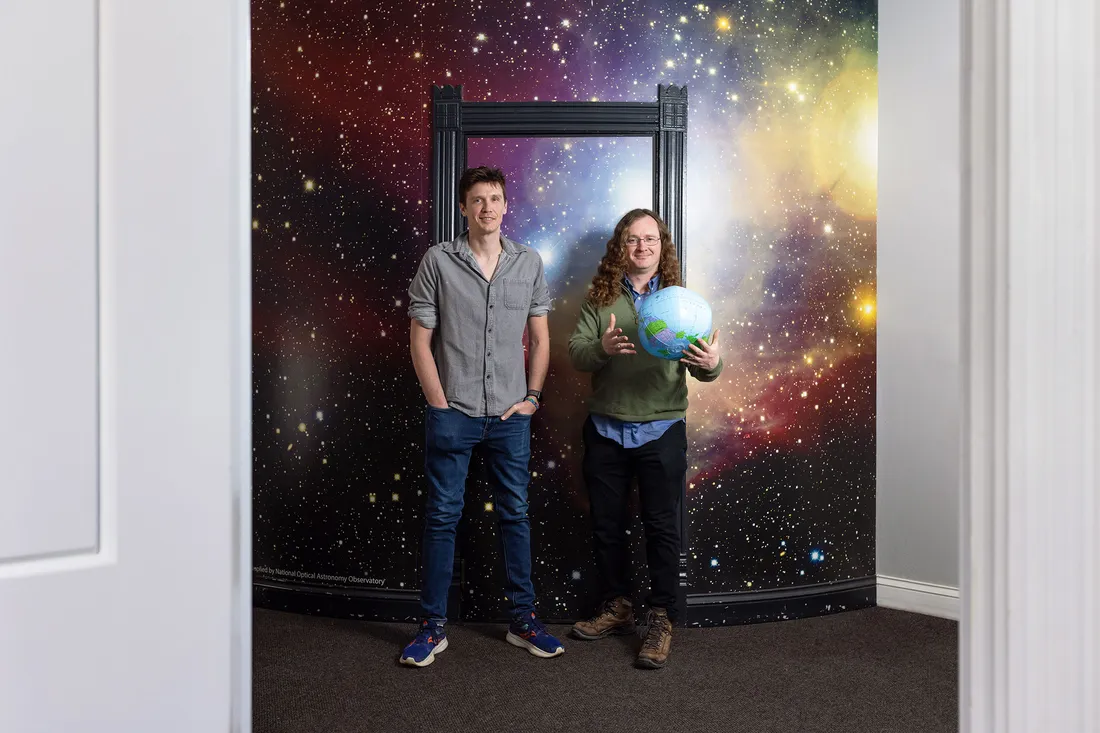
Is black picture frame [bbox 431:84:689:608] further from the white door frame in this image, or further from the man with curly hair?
the white door frame

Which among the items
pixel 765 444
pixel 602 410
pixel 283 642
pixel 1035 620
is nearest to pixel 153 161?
pixel 1035 620

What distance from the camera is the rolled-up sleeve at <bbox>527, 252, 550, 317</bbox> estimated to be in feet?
10.3

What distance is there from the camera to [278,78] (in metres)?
3.53

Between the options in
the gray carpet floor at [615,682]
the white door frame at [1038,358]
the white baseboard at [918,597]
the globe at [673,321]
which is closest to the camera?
the white door frame at [1038,358]

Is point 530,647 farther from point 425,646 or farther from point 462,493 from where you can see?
point 462,493

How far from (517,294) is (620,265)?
442 mm

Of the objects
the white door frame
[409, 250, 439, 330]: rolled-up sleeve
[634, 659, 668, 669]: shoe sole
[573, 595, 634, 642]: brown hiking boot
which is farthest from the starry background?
the white door frame

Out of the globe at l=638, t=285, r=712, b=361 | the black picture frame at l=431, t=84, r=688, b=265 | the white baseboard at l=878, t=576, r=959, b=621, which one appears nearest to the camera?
the globe at l=638, t=285, r=712, b=361

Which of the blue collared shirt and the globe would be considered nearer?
the globe

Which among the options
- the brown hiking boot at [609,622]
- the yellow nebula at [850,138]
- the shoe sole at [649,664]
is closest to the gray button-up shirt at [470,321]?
the brown hiking boot at [609,622]

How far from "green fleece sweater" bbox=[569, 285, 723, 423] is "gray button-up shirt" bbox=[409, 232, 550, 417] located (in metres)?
0.30

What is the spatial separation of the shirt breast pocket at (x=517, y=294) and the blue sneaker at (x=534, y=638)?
118cm

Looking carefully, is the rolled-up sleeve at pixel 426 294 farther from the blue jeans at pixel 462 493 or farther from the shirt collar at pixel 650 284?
the shirt collar at pixel 650 284

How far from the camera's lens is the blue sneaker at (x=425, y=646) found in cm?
284
